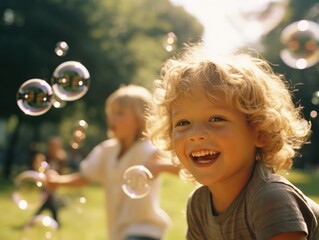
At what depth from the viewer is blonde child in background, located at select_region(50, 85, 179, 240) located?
429 centimetres

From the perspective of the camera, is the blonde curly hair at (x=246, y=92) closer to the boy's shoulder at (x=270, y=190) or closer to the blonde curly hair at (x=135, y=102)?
the boy's shoulder at (x=270, y=190)

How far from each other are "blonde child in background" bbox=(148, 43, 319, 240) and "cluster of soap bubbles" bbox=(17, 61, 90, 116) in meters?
1.65

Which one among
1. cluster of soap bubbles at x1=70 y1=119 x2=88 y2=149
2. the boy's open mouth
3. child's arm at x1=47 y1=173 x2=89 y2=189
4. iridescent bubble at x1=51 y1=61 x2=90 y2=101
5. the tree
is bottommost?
the boy's open mouth

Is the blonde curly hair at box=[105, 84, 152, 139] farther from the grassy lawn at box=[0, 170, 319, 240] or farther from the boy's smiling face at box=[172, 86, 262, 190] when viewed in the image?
the boy's smiling face at box=[172, 86, 262, 190]

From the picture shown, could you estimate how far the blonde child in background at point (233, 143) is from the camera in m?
2.17

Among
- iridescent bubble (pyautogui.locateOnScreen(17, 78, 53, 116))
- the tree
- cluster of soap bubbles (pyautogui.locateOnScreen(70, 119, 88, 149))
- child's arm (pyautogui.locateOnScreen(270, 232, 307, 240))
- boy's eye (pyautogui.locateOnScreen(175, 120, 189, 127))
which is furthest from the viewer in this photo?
the tree

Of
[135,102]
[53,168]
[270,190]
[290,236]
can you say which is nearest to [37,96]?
[135,102]

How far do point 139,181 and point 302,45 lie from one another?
2.16m

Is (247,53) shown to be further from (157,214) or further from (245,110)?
(157,214)

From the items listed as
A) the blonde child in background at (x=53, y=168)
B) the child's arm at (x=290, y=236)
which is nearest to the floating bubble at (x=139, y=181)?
the child's arm at (x=290, y=236)

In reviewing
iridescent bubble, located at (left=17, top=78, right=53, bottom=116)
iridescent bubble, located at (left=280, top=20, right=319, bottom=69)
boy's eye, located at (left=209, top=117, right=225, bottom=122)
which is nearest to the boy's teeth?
boy's eye, located at (left=209, top=117, right=225, bottom=122)

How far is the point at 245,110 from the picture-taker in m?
2.42

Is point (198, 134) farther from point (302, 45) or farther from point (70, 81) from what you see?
point (302, 45)

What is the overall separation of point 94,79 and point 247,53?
19.0m
